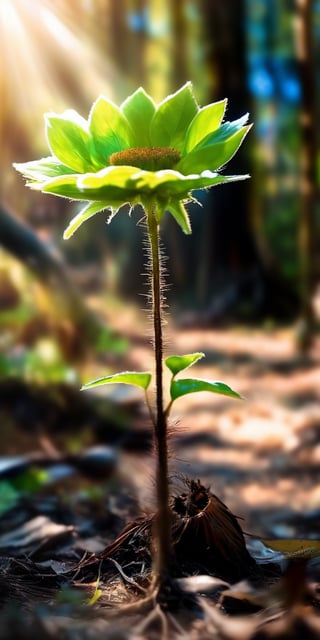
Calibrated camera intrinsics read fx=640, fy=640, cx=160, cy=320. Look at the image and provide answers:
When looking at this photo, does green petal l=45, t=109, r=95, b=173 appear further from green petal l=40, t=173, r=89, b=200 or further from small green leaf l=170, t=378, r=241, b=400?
small green leaf l=170, t=378, r=241, b=400

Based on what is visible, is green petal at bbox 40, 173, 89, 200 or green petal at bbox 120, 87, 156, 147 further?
green petal at bbox 120, 87, 156, 147

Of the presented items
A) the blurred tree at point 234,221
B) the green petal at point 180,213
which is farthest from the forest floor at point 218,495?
the blurred tree at point 234,221

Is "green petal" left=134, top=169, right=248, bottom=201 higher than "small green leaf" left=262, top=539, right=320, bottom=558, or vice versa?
"green petal" left=134, top=169, right=248, bottom=201

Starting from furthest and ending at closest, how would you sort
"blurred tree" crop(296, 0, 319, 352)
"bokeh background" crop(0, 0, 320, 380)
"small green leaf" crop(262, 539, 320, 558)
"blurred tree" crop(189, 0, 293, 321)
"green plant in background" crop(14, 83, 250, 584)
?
1. "blurred tree" crop(189, 0, 293, 321)
2. "blurred tree" crop(296, 0, 319, 352)
3. "bokeh background" crop(0, 0, 320, 380)
4. "small green leaf" crop(262, 539, 320, 558)
5. "green plant in background" crop(14, 83, 250, 584)

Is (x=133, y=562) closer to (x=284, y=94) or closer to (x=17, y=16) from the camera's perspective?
(x=17, y=16)

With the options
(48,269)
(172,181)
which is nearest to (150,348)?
(48,269)

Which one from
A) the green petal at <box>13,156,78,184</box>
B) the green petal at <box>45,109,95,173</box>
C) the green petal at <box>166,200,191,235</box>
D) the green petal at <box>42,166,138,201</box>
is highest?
the green petal at <box>45,109,95,173</box>

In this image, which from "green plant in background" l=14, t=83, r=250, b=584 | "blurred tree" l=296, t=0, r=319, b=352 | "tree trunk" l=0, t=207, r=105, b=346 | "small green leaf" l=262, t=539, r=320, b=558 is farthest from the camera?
"blurred tree" l=296, t=0, r=319, b=352

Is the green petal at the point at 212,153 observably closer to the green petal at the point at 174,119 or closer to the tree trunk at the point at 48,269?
the green petal at the point at 174,119

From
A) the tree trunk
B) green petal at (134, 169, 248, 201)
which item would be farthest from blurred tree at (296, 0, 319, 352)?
green petal at (134, 169, 248, 201)
